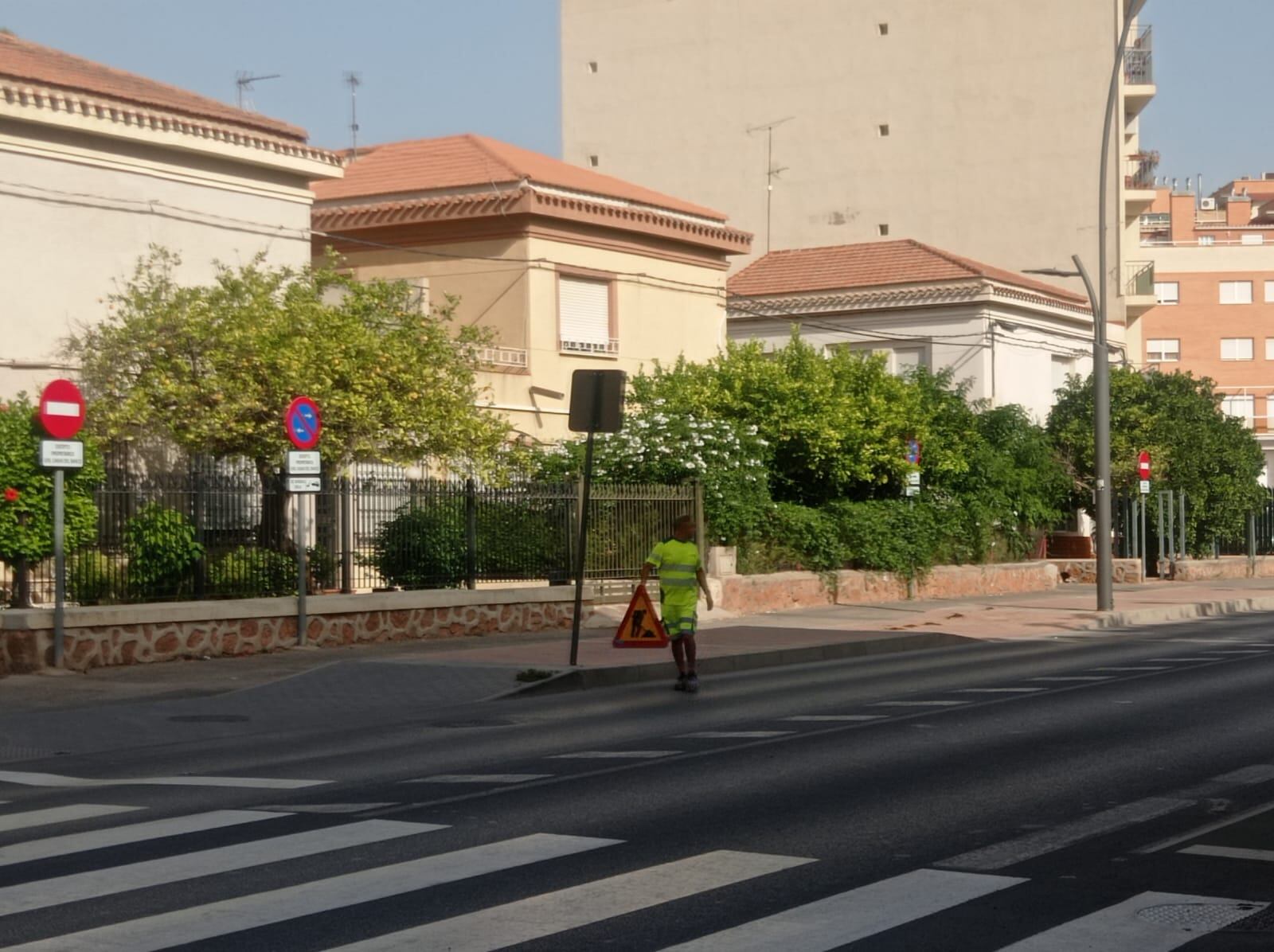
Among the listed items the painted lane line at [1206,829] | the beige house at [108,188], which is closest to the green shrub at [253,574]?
the beige house at [108,188]

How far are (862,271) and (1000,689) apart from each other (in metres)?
31.5

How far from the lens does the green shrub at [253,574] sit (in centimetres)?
2000

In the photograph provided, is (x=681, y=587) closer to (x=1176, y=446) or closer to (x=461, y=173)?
(x=461, y=173)

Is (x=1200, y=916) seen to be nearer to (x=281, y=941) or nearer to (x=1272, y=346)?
(x=281, y=941)

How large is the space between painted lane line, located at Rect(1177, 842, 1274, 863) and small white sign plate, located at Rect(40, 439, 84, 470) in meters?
12.0

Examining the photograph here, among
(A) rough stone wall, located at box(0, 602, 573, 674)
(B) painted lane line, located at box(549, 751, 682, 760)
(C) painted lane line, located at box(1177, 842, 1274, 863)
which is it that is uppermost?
(A) rough stone wall, located at box(0, 602, 573, 674)

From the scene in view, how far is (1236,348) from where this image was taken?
81.0 metres

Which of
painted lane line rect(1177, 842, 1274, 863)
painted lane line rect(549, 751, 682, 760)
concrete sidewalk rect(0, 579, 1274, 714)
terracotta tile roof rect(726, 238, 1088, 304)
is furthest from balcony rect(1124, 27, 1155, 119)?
painted lane line rect(1177, 842, 1274, 863)

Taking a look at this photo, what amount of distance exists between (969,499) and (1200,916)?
2908 centimetres

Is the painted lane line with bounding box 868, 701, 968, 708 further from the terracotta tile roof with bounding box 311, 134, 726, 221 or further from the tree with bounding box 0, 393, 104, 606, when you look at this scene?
the terracotta tile roof with bounding box 311, 134, 726, 221

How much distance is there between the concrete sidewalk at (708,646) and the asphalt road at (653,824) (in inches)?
55.7

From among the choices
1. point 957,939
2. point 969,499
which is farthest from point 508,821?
point 969,499

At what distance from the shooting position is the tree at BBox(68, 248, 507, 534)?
2314cm

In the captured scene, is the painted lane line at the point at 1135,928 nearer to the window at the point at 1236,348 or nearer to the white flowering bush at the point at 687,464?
the white flowering bush at the point at 687,464
